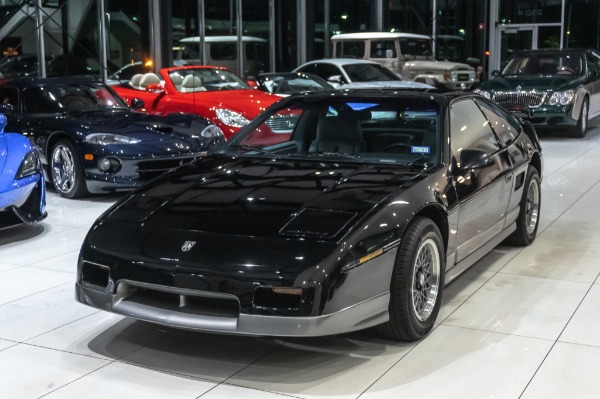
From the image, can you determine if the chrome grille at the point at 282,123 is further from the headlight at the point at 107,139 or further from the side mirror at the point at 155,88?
the side mirror at the point at 155,88

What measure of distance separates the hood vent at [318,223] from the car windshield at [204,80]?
25.9 ft

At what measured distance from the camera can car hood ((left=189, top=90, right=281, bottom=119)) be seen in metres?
11.0

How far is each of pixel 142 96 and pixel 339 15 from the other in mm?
14644

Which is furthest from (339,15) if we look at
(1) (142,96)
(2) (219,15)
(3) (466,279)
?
(3) (466,279)

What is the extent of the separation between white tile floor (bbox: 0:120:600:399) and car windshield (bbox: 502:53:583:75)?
32.1ft

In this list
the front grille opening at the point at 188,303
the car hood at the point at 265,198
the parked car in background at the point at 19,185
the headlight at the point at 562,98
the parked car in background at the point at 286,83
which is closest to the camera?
the front grille opening at the point at 188,303

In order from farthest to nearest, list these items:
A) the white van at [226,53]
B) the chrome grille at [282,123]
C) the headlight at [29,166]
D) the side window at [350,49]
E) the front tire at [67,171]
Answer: the side window at [350,49], the white van at [226,53], the front tire at [67,171], the headlight at [29,166], the chrome grille at [282,123]

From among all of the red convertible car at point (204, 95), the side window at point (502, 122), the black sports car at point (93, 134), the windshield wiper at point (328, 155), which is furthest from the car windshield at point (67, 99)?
the side window at point (502, 122)

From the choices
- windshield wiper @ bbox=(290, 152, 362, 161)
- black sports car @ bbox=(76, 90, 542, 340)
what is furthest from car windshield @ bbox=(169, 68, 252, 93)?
windshield wiper @ bbox=(290, 152, 362, 161)

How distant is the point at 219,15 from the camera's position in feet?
67.9

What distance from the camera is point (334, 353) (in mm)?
4184

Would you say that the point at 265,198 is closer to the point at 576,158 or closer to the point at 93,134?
the point at 93,134

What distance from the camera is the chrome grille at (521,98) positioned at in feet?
45.3

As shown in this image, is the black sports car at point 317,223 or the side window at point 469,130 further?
the side window at point 469,130
